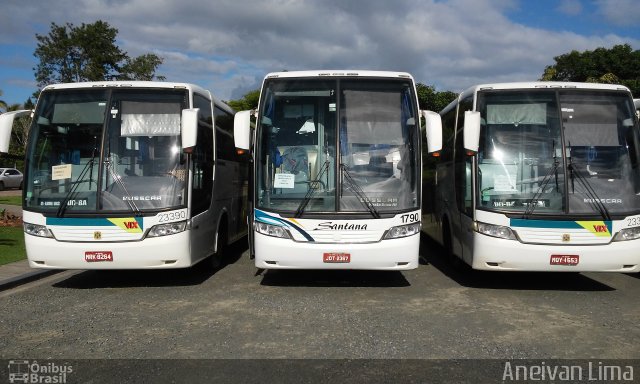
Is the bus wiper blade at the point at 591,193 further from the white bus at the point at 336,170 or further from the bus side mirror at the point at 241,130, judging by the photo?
the bus side mirror at the point at 241,130

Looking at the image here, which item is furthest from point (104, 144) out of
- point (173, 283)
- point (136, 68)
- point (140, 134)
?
point (136, 68)

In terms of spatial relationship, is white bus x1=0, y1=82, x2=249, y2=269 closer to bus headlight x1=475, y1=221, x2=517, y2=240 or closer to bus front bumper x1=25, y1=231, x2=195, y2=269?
bus front bumper x1=25, y1=231, x2=195, y2=269

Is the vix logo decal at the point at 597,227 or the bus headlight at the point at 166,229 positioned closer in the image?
the vix logo decal at the point at 597,227

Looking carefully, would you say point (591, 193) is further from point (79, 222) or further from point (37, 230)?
point (37, 230)

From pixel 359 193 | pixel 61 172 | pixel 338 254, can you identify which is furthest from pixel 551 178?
pixel 61 172

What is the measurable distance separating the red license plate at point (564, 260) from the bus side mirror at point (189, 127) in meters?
5.27

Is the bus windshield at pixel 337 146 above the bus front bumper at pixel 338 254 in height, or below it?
above

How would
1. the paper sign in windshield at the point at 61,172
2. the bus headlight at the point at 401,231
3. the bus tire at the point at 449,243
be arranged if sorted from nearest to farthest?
the bus headlight at the point at 401,231 → the paper sign in windshield at the point at 61,172 → the bus tire at the point at 449,243

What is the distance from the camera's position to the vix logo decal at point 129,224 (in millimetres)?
7621

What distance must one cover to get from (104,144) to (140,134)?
0.52 m

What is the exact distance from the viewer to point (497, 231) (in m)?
7.66

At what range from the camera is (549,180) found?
775 centimetres

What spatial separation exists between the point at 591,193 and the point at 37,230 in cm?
788

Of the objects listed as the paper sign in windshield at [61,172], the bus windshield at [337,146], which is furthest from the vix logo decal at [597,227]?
the paper sign in windshield at [61,172]
